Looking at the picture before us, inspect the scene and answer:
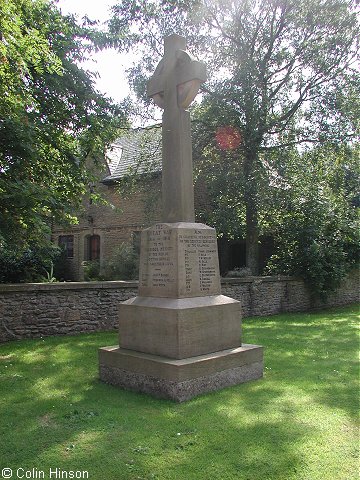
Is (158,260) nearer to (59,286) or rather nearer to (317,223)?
(59,286)

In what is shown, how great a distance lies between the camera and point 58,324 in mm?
10547

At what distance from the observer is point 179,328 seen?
18.3 ft

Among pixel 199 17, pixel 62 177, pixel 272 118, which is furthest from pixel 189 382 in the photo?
pixel 199 17

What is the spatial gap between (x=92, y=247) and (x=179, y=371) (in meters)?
20.6

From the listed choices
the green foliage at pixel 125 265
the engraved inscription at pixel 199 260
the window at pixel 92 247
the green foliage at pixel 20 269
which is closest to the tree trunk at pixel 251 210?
the green foliage at pixel 125 265

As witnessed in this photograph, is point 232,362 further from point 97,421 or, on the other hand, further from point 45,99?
point 45,99

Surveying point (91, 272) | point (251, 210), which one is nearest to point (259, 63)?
point (251, 210)

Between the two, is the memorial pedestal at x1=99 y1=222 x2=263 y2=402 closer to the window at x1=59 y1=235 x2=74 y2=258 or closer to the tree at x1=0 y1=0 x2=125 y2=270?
the tree at x1=0 y1=0 x2=125 y2=270

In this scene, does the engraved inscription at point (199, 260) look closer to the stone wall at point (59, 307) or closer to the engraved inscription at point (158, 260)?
the engraved inscription at point (158, 260)

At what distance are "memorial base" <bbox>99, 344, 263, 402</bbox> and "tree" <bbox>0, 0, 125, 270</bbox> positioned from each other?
3.71 metres

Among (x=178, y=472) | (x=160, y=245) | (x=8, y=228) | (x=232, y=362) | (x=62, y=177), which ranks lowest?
(x=178, y=472)

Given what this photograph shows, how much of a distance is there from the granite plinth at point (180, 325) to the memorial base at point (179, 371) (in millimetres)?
124

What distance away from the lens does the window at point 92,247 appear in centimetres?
2491

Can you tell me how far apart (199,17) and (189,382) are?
16.7m
